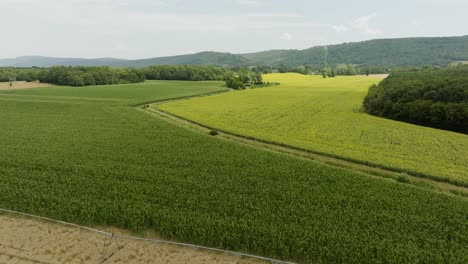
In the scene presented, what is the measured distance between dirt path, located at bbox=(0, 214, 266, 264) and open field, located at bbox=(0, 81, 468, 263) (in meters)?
0.96

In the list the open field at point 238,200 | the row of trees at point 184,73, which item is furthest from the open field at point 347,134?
the row of trees at point 184,73

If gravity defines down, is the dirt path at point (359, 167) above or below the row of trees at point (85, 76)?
below

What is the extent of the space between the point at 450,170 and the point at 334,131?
18196 mm

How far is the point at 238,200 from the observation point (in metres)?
22.6

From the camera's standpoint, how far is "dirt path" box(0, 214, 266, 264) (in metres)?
17.3

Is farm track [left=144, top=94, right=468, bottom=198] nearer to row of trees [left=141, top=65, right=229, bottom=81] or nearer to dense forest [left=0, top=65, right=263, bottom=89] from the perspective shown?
dense forest [left=0, top=65, right=263, bottom=89]

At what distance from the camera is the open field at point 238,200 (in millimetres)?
17719

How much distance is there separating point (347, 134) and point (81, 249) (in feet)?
117

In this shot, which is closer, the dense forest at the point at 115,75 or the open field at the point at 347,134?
the open field at the point at 347,134

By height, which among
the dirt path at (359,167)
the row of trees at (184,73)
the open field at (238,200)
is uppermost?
the row of trees at (184,73)

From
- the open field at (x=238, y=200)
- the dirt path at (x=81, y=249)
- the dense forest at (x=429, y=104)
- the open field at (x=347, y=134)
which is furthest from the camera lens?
the dense forest at (x=429, y=104)

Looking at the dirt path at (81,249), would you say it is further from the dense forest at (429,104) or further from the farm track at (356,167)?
the dense forest at (429,104)

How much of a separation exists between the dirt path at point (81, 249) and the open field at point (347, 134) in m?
21.1

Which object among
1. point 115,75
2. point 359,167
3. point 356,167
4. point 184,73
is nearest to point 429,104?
point 359,167
